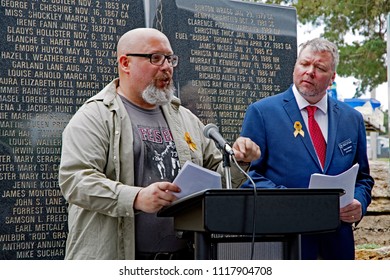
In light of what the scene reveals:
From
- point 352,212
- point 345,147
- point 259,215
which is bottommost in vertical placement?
point 352,212

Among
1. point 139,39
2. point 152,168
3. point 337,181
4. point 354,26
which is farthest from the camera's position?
point 354,26

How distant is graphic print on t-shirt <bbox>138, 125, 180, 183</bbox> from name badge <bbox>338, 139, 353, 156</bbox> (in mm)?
1050

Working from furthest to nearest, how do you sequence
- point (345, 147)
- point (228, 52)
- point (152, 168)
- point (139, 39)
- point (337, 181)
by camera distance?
1. point (228, 52)
2. point (345, 147)
3. point (139, 39)
4. point (152, 168)
5. point (337, 181)

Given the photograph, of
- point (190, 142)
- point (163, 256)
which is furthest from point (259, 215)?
point (190, 142)

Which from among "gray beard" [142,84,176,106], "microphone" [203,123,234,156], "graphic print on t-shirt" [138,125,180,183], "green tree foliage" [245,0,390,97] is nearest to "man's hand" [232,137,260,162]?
"microphone" [203,123,234,156]

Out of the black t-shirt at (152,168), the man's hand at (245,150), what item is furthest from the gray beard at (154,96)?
the man's hand at (245,150)

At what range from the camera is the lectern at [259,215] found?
307 cm

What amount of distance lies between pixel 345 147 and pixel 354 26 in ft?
34.8

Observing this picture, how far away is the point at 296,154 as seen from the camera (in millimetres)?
4375

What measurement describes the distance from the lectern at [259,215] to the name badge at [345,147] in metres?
1.12

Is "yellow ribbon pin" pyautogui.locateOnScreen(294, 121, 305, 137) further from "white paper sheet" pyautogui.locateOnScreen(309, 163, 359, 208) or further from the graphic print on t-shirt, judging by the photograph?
the graphic print on t-shirt

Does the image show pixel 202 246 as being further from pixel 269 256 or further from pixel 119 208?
pixel 119 208

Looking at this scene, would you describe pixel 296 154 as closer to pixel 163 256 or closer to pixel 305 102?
pixel 305 102

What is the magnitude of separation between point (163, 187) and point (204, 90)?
2.52m
